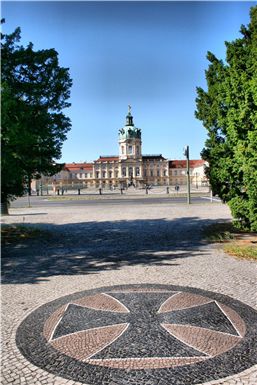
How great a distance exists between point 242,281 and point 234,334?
2.62 m

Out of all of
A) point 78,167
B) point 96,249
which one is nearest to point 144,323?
point 96,249

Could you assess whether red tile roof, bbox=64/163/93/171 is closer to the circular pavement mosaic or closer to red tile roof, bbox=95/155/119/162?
red tile roof, bbox=95/155/119/162

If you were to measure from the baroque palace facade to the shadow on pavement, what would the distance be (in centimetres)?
12197

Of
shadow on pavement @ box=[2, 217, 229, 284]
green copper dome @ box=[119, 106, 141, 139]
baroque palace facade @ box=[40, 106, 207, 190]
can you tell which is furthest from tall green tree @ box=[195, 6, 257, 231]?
green copper dome @ box=[119, 106, 141, 139]

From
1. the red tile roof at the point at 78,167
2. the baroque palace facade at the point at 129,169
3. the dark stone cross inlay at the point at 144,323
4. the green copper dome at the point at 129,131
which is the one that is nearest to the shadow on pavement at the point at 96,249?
the dark stone cross inlay at the point at 144,323

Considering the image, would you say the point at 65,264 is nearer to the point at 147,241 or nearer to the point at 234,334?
the point at 147,241

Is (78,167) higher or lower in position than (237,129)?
higher

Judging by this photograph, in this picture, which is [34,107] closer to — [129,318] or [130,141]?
[129,318]

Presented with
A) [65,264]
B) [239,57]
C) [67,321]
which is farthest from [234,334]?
[239,57]

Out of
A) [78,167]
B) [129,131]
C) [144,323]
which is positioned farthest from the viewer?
[78,167]

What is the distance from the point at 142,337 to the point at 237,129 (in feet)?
25.9

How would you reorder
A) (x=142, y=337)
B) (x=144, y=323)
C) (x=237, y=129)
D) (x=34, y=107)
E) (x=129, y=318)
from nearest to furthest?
(x=142, y=337), (x=144, y=323), (x=129, y=318), (x=237, y=129), (x=34, y=107)

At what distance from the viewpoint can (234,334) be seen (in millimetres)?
4980

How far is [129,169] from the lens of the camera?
5615 inches
